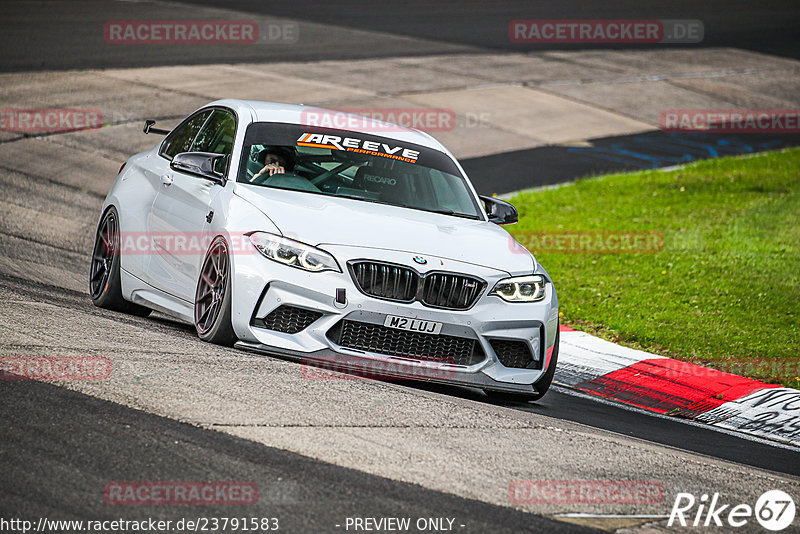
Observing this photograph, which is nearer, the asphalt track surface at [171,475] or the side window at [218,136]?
the asphalt track surface at [171,475]

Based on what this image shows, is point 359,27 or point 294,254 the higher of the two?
point 359,27

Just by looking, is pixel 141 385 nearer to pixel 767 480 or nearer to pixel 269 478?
pixel 269 478

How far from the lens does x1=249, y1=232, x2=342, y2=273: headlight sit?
6.68m

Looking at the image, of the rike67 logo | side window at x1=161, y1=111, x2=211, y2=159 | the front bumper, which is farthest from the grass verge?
side window at x1=161, y1=111, x2=211, y2=159

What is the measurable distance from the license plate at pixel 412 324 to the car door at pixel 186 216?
1428 millimetres

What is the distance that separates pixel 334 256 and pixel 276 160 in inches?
53.7

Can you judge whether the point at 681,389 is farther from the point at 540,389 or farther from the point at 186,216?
the point at 186,216

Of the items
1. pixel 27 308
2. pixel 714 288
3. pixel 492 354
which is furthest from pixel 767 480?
pixel 714 288

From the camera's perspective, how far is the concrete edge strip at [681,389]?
8.20m

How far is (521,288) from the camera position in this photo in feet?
23.4

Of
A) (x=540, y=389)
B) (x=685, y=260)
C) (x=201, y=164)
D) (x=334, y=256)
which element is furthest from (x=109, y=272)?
(x=685, y=260)

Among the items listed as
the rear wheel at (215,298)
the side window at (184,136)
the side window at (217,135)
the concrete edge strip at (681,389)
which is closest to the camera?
the rear wheel at (215,298)

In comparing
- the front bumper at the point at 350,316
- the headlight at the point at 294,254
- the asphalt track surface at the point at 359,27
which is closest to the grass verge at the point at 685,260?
the front bumper at the point at 350,316

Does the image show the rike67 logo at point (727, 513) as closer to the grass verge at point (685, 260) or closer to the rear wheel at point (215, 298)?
the rear wheel at point (215, 298)
